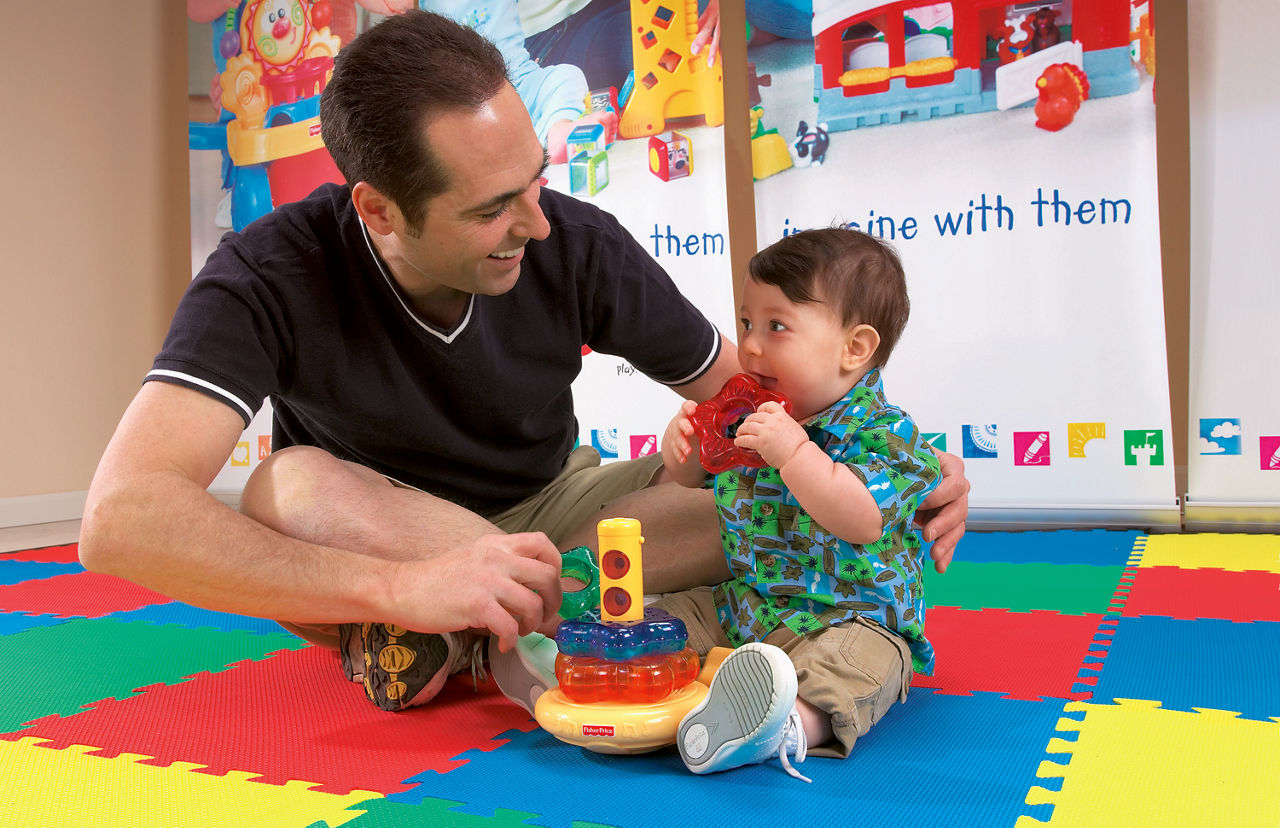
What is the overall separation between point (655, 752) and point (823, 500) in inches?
14.2

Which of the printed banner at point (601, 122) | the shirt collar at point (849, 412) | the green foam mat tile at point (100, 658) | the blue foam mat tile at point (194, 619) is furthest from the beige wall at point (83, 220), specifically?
the shirt collar at point (849, 412)

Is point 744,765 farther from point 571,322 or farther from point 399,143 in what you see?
point 399,143

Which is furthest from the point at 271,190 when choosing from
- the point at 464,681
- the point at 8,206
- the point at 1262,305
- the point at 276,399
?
the point at 1262,305

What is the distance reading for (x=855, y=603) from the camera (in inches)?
53.2

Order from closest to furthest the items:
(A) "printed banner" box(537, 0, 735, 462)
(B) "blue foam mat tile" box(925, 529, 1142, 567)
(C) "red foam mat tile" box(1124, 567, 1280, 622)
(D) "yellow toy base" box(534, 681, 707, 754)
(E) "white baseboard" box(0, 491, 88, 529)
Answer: (D) "yellow toy base" box(534, 681, 707, 754) → (C) "red foam mat tile" box(1124, 567, 1280, 622) → (B) "blue foam mat tile" box(925, 529, 1142, 567) → (A) "printed banner" box(537, 0, 735, 462) → (E) "white baseboard" box(0, 491, 88, 529)

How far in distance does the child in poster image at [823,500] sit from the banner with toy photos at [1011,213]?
64.1 inches

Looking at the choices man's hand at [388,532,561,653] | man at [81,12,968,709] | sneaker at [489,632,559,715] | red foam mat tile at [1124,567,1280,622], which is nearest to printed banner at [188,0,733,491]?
red foam mat tile at [1124,567,1280,622]

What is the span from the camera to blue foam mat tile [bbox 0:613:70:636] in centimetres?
209

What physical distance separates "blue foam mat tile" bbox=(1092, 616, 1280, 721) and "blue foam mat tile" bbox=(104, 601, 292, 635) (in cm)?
148

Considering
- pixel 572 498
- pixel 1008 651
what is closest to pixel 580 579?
pixel 572 498

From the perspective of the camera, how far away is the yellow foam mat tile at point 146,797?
1.09 m

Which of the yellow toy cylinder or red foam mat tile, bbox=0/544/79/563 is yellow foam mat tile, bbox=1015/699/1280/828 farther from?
red foam mat tile, bbox=0/544/79/563

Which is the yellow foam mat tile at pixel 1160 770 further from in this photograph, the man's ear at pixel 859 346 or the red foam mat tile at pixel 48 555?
the red foam mat tile at pixel 48 555

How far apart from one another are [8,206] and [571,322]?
9.79 feet
